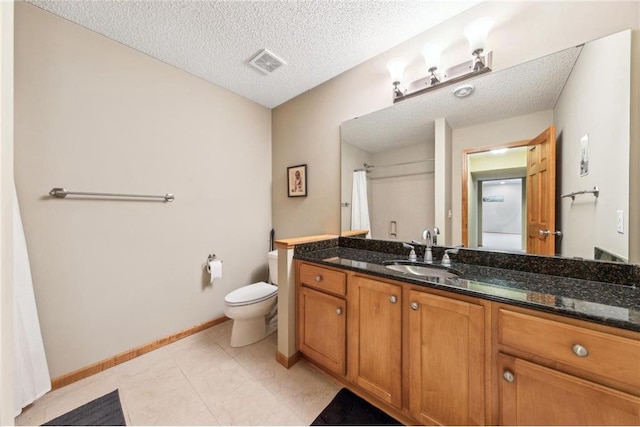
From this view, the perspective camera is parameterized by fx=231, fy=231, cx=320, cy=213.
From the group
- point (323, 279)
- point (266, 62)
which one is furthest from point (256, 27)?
point (323, 279)

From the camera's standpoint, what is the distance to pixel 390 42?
170cm

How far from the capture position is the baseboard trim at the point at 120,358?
148 cm

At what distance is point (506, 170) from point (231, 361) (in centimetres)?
224

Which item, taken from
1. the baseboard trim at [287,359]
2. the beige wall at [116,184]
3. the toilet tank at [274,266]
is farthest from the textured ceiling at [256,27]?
the baseboard trim at [287,359]

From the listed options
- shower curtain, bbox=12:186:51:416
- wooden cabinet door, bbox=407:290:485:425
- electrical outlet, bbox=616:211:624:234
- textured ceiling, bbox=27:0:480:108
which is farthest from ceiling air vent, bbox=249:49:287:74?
electrical outlet, bbox=616:211:624:234

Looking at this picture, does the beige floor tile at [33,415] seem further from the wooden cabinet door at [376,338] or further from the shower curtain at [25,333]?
the wooden cabinet door at [376,338]

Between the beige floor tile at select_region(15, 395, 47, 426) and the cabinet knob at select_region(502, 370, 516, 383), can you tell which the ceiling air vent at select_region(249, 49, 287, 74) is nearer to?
the cabinet knob at select_region(502, 370, 516, 383)

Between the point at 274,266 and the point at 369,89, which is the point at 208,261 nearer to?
the point at 274,266

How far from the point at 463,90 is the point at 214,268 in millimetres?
2370

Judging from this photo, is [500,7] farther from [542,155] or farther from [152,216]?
[152,216]

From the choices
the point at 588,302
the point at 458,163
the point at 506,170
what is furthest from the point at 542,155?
the point at 588,302

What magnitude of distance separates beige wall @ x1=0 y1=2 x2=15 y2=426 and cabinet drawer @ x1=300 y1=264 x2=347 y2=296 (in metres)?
1.26

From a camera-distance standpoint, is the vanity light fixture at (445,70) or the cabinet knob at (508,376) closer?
the cabinet knob at (508,376)

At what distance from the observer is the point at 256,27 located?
1.56 metres
